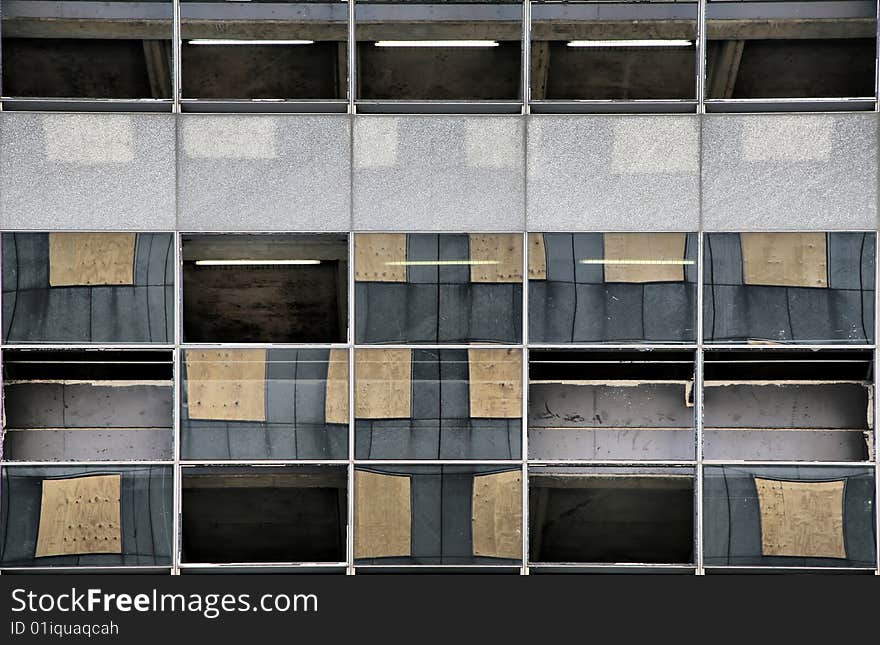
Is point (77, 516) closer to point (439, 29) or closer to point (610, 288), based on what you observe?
point (610, 288)

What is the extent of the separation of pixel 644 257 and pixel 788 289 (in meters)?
1.73

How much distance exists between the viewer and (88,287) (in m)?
9.85

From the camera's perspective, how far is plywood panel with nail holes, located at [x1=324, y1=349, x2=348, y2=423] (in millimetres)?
9922

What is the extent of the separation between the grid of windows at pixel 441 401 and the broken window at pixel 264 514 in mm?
27

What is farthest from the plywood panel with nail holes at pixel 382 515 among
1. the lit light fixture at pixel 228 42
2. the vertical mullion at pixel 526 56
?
the lit light fixture at pixel 228 42

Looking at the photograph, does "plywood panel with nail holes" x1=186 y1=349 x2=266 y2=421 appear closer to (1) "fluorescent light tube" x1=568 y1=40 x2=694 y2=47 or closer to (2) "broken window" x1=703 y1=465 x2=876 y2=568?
(1) "fluorescent light tube" x1=568 y1=40 x2=694 y2=47

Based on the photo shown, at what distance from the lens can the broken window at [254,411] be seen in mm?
9898

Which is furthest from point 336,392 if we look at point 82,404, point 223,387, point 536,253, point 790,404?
point 790,404

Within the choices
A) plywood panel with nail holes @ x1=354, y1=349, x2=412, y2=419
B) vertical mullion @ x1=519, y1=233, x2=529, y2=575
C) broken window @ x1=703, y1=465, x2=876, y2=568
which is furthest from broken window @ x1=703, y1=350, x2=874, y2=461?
plywood panel with nail holes @ x1=354, y1=349, x2=412, y2=419

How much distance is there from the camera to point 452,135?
32.5 ft

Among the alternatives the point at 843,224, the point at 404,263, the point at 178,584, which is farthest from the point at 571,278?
the point at 178,584

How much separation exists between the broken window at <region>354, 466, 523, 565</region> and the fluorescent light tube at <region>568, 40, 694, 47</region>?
5158mm

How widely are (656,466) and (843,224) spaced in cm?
359

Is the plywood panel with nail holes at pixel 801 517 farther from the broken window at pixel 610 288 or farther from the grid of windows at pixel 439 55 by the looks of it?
the grid of windows at pixel 439 55
